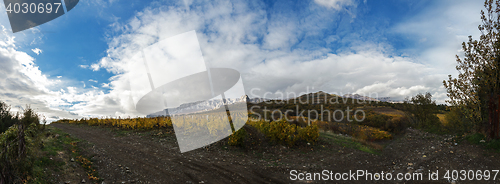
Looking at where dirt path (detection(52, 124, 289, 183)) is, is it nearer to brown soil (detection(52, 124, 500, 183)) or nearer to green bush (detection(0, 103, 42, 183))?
brown soil (detection(52, 124, 500, 183))

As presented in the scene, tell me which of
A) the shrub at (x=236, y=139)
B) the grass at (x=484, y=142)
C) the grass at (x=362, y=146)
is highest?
the grass at (x=484, y=142)

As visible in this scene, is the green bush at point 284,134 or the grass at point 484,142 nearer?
the grass at point 484,142

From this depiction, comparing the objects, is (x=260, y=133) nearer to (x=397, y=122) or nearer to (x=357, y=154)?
(x=357, y=154)

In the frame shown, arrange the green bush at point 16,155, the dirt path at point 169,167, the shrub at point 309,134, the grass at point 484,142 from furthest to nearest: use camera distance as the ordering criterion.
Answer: the shrub at point 309,134, the grass at point 484,142, the dirt path at point 169,167, the green bush at point 16,155

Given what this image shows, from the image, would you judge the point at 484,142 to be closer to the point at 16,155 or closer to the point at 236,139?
the point at 236,139

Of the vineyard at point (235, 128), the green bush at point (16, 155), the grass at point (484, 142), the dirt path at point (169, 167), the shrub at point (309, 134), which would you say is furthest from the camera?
the shrub at point (309, 134)

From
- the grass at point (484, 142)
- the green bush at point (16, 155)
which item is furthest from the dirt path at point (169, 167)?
the grass at point (484, 142)

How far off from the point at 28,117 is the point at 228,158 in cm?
1498

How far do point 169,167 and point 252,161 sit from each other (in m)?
3.36

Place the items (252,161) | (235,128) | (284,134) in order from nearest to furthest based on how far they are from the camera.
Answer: (252,161) → (284,134) → (235,128)

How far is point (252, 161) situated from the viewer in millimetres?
8266

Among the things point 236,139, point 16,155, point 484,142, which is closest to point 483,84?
point 484,142

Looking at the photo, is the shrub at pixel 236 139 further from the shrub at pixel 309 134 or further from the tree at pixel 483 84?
the tree at pixel 483 84

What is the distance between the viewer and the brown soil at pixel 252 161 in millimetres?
6188
